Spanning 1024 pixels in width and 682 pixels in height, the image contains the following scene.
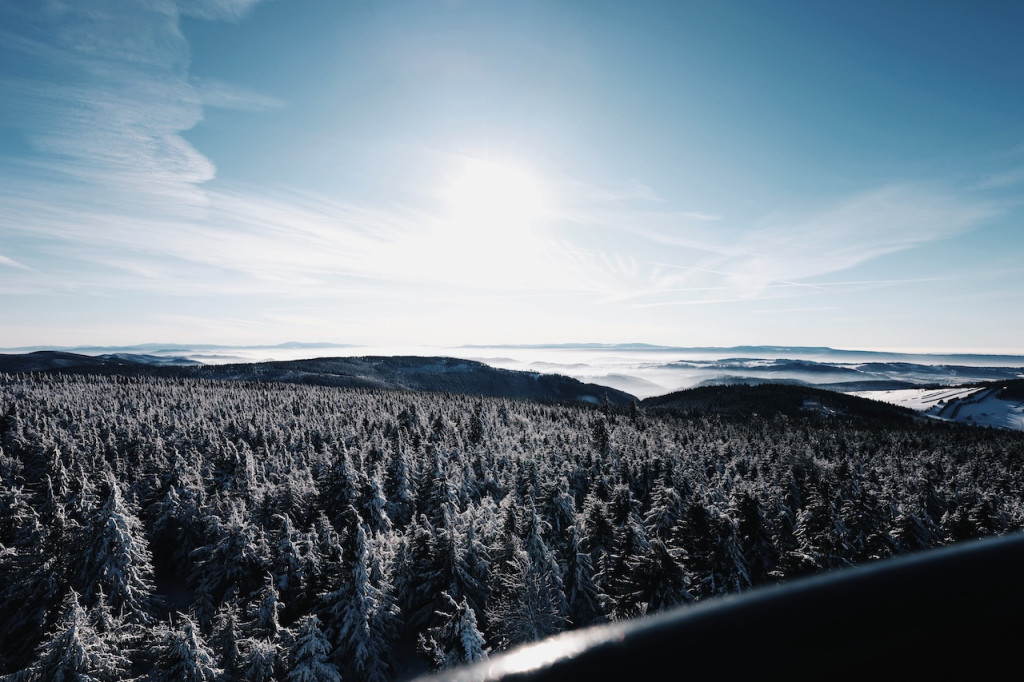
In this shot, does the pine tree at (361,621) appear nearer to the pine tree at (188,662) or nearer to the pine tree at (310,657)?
the pine tree at (310,657)

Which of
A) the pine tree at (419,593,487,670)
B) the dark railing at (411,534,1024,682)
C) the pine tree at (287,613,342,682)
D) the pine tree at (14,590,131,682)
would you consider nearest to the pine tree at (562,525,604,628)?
the pine tree at (419,593,487,670)

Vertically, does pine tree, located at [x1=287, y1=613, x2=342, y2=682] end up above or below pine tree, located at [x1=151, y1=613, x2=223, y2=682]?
below

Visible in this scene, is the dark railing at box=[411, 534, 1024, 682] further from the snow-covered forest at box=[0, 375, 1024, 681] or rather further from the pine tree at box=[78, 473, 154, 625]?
the pine tree at box=[78, 473, 154, 625]

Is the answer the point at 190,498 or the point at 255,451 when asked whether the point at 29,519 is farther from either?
the point at 255,451

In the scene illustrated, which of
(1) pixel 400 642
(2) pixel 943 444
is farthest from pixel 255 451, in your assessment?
(2) pixel 943 444

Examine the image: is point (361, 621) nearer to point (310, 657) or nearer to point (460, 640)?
point (310, 657)

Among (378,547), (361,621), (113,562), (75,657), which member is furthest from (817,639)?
(113,562)

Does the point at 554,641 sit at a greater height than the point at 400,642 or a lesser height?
greater
